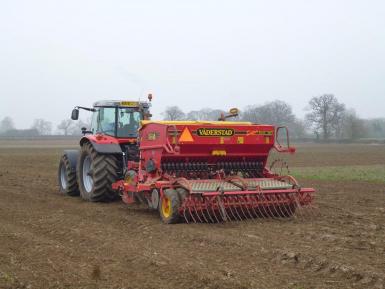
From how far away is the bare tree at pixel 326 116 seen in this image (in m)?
78.1

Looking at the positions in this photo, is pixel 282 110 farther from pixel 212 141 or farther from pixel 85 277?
pixel 85 277

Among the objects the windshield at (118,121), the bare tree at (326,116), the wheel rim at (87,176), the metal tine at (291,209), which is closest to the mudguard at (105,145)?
the windshield at (118,121)

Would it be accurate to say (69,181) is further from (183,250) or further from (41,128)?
(41,128)

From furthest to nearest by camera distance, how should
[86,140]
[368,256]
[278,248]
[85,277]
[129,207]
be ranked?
[86,140]
[129,207]
[278,248]
[368,256]
[85,277]

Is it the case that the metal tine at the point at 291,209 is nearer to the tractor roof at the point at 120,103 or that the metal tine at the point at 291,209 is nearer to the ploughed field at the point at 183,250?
the ploughed field at the point at 183,250

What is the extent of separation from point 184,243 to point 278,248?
121 centimetres

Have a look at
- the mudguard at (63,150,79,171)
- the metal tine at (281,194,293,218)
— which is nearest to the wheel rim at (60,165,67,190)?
the mudguard at (63,150,79,171)

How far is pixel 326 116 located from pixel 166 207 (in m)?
73.1

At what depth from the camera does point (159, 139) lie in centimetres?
900

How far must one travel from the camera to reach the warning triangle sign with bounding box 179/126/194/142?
8.86 m

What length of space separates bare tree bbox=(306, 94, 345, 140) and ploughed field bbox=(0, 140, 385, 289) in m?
69.4

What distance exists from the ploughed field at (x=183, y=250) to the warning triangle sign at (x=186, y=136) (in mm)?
1360

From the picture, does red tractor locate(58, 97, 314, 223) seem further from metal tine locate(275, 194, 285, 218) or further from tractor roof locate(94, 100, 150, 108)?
tractor roof locate(94, 100, 150, 108)

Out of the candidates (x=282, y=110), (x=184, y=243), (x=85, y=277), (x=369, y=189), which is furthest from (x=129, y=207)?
(x=282, y=110)
